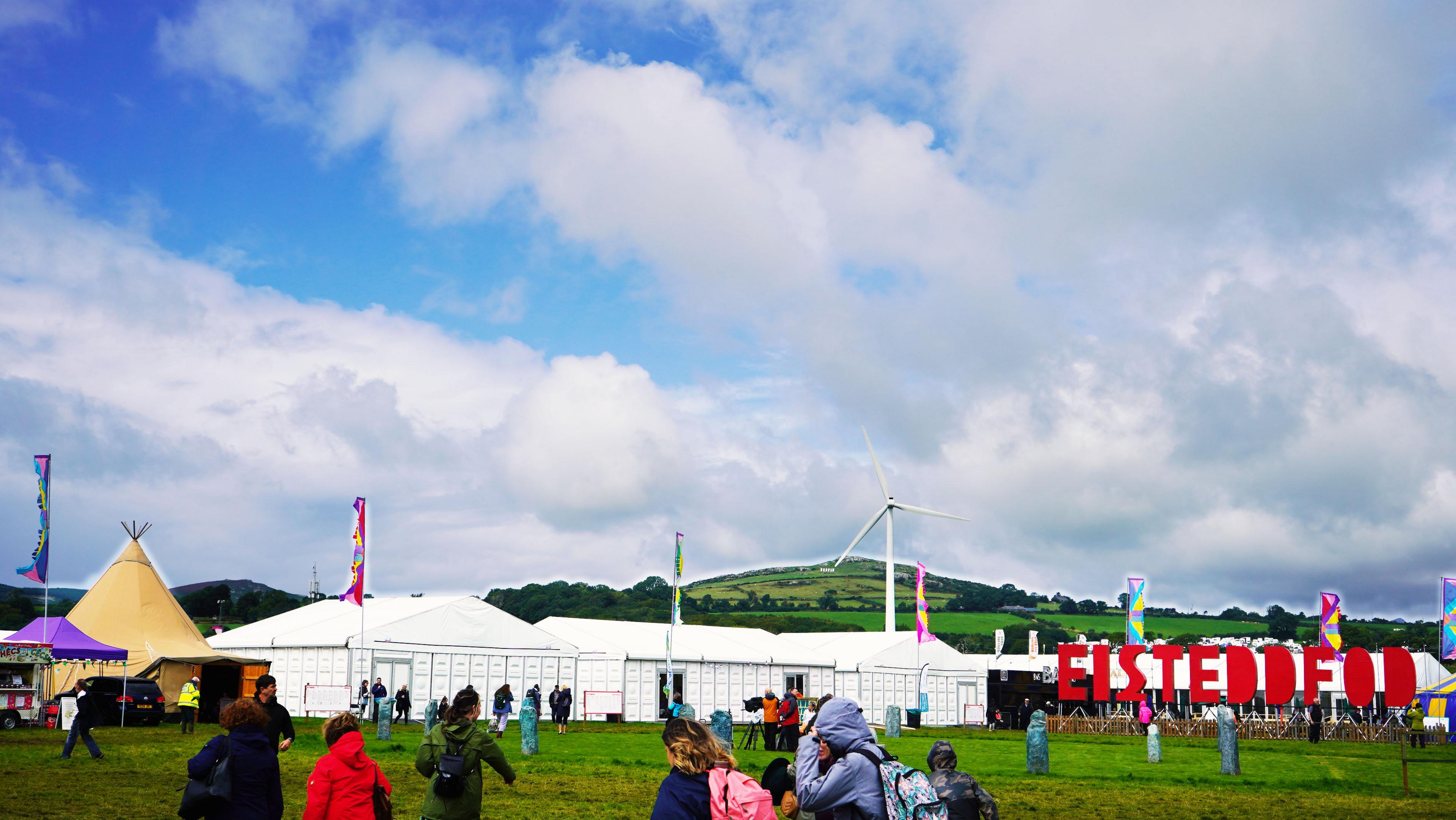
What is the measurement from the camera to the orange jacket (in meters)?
8.07

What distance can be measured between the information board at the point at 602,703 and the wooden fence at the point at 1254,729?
19.9 meters

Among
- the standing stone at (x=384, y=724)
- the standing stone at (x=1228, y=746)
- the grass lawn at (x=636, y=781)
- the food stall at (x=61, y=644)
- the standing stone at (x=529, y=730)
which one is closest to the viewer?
the grass lawn at (x=636, y=781)

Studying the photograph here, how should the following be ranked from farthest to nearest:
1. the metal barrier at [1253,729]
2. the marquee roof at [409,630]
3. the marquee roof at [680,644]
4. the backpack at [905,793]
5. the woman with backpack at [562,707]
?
the metal barrier at [1253,729] → the marquee roof at [680,644] → the marquee roof at [409,630] → the woman with backpack at [562,707] → the backpack at [905,793]

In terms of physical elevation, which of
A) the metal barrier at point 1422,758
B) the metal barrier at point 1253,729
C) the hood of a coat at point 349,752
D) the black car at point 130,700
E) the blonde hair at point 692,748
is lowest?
the metal barrier at point 1253,729

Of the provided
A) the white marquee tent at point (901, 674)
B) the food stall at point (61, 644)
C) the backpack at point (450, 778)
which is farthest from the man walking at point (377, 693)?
the backpack at point (450, 778)

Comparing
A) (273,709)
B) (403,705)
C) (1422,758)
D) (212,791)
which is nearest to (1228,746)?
(1422,758)

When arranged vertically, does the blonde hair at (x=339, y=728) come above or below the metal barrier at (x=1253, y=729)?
above

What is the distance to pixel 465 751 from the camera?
8.95m

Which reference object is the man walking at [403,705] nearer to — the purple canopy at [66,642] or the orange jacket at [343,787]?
the purple canopy at [66,642]

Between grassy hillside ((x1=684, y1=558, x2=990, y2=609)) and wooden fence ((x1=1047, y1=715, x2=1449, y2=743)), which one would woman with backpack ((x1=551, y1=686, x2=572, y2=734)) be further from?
grassy hillside ((x1=684, y1=558, x2=990, y2=609))

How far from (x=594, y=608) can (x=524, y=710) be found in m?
71.5

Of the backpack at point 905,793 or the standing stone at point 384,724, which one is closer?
the backpack at point 905,793

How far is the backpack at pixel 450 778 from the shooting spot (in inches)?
341

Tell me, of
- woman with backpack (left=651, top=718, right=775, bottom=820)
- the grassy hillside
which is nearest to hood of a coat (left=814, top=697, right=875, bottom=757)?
woman with backpack (left=651, top=718, right=775, bottom=820)
